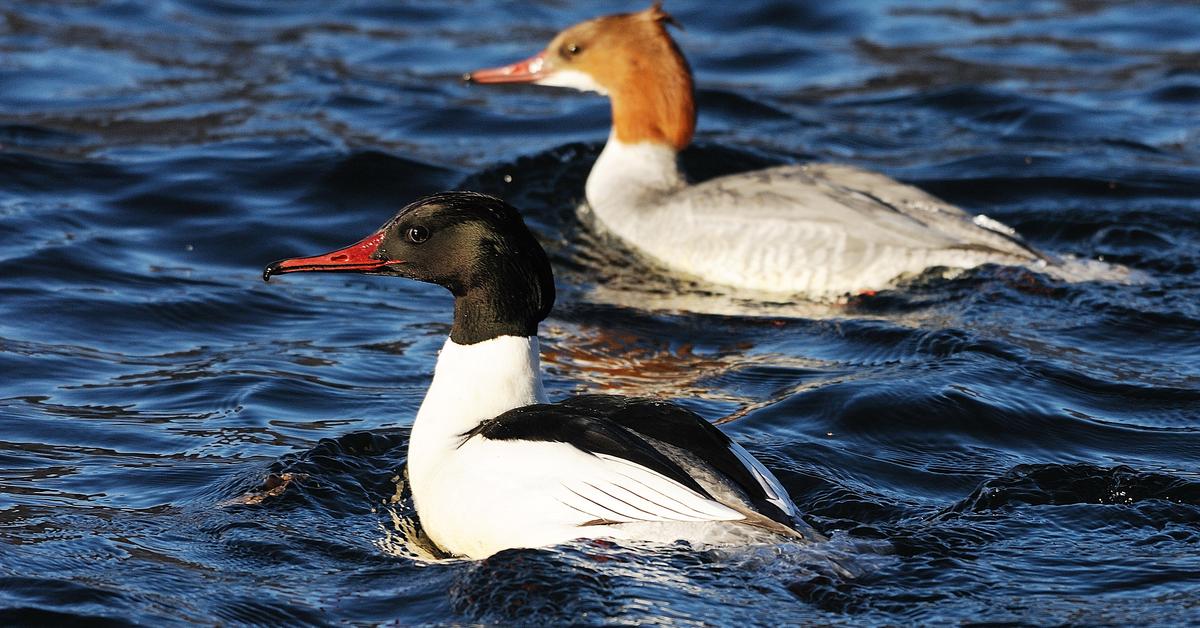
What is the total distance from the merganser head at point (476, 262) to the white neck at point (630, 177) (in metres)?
4.25

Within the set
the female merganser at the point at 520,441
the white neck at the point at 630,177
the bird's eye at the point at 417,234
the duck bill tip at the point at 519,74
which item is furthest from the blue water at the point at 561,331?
the bird's eye at the point at 417,234

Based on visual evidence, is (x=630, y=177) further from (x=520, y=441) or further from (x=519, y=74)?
(x=520, y=441)

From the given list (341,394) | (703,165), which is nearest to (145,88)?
(703,165)

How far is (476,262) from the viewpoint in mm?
5383

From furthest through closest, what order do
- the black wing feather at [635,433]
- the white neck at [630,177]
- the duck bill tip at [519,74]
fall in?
the duck bill tip at [519,74]
the white neck at [630,177]
the black wing feather at [635,433]

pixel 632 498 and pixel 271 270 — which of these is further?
pixel 271 270

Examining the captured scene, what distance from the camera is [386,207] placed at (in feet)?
34.5

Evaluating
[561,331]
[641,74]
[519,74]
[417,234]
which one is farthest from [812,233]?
[417,234]

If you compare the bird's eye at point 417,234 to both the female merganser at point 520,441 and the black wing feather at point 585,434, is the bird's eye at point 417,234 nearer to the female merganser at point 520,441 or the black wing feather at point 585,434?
the female merganser at point 520,441

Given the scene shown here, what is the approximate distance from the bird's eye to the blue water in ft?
3.17

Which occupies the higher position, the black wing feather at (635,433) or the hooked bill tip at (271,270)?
the hooked bill tip at (271,270)

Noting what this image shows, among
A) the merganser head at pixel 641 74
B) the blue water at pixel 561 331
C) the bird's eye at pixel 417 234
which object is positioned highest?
the merganser head at pixel 641 74

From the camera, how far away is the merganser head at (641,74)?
32.7 feet

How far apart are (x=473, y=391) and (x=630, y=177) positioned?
15.4ft
